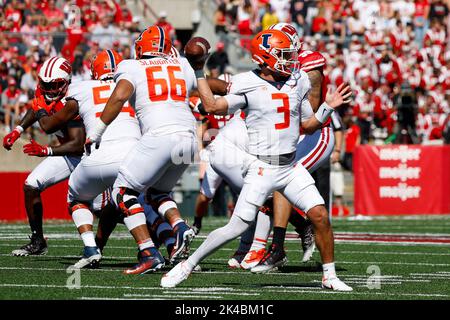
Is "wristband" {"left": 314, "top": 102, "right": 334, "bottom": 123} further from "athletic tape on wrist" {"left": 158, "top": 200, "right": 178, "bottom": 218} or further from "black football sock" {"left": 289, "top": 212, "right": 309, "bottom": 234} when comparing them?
"black football sock" {"left": 289, "top": 212, "right": 309, "bottom": 234}

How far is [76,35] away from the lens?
20406mm

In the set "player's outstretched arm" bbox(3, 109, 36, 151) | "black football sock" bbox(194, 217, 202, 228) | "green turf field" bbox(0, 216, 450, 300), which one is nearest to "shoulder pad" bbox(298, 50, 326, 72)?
"green turf field" bbox(0, 216, 450, 300)

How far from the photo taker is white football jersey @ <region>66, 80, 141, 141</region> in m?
9.54

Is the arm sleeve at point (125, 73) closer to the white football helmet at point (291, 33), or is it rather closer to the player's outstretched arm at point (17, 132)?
the white football helmet at point (291, 33)

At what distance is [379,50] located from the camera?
24844mm

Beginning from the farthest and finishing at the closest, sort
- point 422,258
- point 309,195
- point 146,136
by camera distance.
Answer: point 422,258 → point 146,136 → point 309,195

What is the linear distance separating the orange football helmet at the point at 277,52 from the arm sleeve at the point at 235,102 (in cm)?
33

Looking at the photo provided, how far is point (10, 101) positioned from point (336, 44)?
831 cm

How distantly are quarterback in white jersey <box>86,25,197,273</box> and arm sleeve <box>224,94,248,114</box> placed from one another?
0.88 metres

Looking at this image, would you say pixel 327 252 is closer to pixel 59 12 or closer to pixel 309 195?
pixel 309 195

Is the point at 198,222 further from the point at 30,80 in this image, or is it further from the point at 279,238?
the point at 30,80
